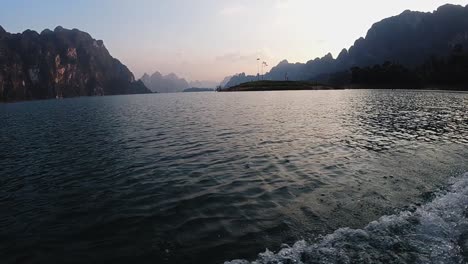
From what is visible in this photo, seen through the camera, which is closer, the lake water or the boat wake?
the boat wake

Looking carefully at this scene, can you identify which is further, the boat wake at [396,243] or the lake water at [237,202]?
the lake water at [237,202]

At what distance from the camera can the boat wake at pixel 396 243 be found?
1152 centimetres

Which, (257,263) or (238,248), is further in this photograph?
(238,248)

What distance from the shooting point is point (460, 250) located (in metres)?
11.7

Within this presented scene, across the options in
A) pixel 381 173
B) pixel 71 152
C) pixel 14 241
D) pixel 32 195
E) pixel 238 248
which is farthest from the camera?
pixel 71 152

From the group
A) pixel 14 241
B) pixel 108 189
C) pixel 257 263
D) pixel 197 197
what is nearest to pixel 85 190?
pixel 108 189

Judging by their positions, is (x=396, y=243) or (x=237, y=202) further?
(x=237, y=202)

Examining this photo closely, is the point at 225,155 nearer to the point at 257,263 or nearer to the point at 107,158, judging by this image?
the point at 107,158

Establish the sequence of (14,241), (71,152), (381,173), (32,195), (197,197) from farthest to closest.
→ (71,152)
(381,173)
(32,195)
(197,197)
(14,241)

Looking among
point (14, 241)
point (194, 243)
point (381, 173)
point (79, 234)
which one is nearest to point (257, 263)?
point (194, 243)

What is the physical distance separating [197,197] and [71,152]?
21.6 m

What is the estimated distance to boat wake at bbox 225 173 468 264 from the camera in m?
11.5

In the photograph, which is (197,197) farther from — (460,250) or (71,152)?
(71,152)

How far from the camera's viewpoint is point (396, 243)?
1255 cm
